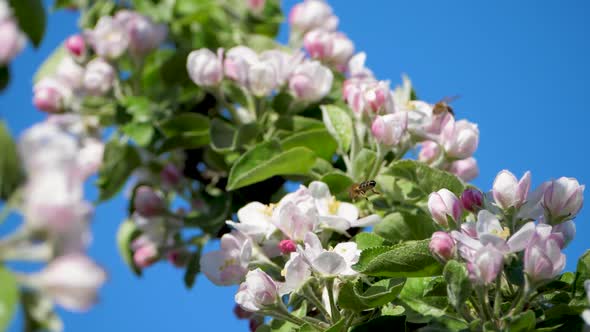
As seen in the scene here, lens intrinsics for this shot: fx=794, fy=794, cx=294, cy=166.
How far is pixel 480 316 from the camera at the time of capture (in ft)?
3.83

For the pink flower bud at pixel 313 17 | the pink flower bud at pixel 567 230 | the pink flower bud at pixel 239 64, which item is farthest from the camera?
the pink flower bud at pixel 313 17

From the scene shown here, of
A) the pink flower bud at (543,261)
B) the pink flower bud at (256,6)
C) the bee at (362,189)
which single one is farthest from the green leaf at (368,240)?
the pink flower bud at (256,6)

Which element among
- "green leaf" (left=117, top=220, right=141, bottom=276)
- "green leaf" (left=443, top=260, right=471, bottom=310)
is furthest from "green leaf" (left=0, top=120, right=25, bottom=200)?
"green leaf" (left=117, top=220, right=141, bottom=276)

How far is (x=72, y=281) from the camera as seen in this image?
63cm

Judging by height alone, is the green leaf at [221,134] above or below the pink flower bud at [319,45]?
below

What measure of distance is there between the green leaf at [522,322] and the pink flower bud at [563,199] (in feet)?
0.80

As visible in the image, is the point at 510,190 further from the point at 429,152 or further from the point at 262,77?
the point at 262,77

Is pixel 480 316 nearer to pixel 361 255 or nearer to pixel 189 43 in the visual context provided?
pixel 361 255

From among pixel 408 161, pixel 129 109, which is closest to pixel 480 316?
pixel 408 161

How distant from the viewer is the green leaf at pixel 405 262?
1.19 m

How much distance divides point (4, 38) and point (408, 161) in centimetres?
93

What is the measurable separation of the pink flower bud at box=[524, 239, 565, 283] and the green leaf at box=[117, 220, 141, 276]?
4.65 feet

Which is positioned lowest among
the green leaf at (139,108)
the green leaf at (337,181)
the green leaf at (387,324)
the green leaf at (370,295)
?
the green leaf at (387,324)

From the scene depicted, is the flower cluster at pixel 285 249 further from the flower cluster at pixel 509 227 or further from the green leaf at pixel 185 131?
the green leaf at pixel 185 131
